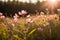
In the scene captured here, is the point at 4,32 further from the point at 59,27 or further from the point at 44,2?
the point at 44,2

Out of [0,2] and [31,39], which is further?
[0,2]

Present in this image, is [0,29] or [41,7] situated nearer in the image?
[0,29]

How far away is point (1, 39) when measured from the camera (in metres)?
3.40

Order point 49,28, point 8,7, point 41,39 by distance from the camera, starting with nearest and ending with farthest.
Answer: point 41,39
point 49,28
point 8,7

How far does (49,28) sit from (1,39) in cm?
107

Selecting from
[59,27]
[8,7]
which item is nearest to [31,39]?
[59,27]

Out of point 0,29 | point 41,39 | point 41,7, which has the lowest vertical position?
point 41,7

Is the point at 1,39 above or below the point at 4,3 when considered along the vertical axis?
above

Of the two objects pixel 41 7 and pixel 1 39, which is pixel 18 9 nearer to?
pixel 41 7

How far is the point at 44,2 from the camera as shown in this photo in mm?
23969

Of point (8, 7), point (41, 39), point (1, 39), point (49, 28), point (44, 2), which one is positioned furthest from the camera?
point (44, 2)

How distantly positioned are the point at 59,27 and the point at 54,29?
172 millimetres

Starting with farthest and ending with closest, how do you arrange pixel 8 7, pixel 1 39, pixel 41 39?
pixel 8 7, pixel 41 39, pixel 1 39

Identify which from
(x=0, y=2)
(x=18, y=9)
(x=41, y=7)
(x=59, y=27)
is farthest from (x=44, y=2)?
(x=59, y=27)
